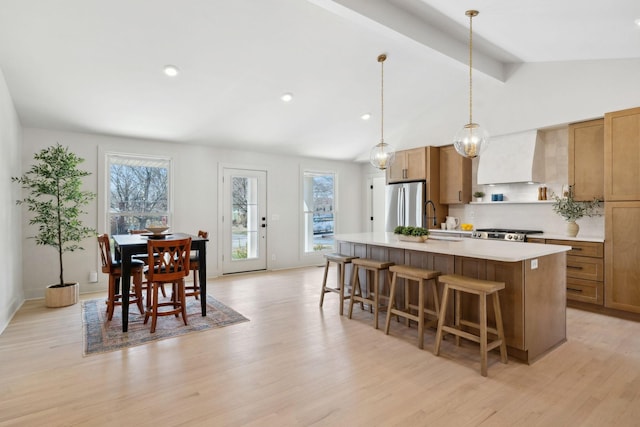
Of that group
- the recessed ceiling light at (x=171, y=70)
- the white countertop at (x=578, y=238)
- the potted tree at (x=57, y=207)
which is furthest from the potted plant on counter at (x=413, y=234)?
the potted tree at (x=57, y=207)

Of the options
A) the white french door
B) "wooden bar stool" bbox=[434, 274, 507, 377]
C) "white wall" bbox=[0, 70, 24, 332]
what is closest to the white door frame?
the white french door

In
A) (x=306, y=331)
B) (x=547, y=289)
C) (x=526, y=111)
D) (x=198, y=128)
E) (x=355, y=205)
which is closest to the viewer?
(x=547, y=289)

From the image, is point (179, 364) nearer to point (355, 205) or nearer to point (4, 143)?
point (4, 143)

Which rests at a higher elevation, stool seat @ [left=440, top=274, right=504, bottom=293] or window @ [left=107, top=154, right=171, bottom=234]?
window @ [left=107, top=154, right=171, bottom=234]

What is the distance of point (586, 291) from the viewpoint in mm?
4133

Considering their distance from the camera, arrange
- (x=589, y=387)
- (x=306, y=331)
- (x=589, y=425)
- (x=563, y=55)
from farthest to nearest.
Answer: (x=563, y=55) < (x=306, y=331) < (x=589, y=387) < (x=589, y=425)

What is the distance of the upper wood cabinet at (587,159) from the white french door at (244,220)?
4.92m

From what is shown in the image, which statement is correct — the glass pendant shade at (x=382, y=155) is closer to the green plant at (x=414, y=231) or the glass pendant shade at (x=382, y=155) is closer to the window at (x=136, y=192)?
the green plant at (x=414, y=231)

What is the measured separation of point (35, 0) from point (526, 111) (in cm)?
569

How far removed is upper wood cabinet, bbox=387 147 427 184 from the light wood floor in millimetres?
3313

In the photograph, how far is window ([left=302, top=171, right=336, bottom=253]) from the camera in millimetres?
7367

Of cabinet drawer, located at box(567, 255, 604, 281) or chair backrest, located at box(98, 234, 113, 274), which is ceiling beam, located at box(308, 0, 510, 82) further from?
chair backrest, located at box(98, 234, 113, 274)

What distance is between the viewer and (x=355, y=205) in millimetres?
8086

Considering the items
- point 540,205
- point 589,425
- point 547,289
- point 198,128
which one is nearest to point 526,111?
point 540,205
